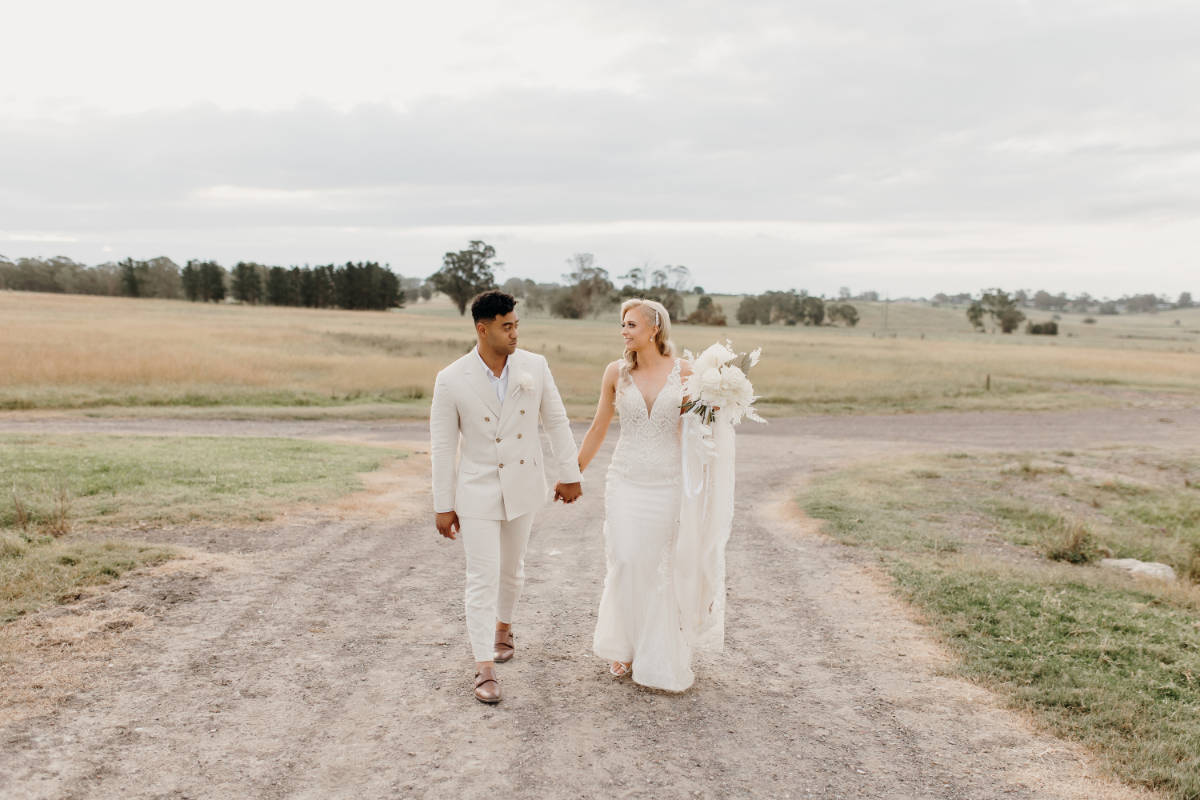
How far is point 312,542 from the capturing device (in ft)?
28.7

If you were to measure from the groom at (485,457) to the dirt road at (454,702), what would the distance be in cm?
60

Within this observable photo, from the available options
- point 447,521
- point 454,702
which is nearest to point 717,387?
point 447,521

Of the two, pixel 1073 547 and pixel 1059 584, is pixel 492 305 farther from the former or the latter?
pixel 1073 547

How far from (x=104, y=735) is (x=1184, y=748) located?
19.2 feet

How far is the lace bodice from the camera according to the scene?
5391 mm

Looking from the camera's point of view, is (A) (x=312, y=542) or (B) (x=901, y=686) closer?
(B) (x=901, y=686)

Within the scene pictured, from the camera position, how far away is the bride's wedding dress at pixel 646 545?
208 inches

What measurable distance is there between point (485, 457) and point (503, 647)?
4.83 feet

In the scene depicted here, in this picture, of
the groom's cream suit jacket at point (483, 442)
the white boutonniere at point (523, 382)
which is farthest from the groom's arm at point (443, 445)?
the white boutonniere at point (523, 382)

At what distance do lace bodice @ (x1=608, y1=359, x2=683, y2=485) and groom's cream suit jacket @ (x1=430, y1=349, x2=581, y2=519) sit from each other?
47cm

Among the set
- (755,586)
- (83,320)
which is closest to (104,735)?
(755,586)

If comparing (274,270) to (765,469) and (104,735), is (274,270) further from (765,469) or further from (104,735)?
(104,735)

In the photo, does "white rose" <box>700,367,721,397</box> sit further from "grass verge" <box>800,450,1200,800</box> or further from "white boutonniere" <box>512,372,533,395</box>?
"grass verge" <box>800,450,1200,800</box>

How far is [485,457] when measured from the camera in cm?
514
